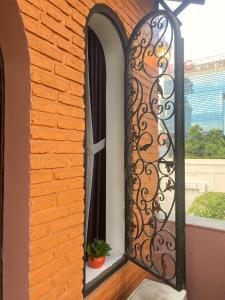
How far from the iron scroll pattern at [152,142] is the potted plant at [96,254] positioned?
284 mm

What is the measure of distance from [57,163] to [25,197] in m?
0.27

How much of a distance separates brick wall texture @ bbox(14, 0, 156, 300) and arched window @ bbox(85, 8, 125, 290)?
1.95 ft

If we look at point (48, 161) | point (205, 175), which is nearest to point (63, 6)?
point (48, 161)

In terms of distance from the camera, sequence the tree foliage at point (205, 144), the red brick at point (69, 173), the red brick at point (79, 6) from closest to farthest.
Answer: the red brick at point (69, 173), the red brick at point (79, 6), the tree foliage at point (205, 144)

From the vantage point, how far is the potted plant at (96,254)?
221 centimetres

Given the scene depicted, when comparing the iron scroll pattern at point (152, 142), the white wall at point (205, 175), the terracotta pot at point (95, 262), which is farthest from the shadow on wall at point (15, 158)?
the white wall at point (205, 175)

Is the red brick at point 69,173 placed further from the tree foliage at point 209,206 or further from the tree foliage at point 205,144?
the tree foliage at point 205,144

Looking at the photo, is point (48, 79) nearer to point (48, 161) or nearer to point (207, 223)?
point (48, 161)

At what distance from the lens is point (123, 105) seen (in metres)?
2.50

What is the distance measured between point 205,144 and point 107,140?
719cm

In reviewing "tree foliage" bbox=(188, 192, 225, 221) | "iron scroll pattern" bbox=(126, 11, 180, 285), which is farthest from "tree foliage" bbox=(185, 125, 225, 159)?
"iron scroll pattern" bbox=(126, 11, 180, 285)

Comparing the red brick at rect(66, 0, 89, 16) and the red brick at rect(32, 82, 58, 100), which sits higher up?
the red brick at rect(66, 0, 89, 16)

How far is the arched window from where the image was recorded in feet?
8.06

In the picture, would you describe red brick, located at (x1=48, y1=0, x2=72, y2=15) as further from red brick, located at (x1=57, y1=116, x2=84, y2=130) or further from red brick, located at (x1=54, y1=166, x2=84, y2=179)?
red brick, located at (x1=54, y1=166, x2=84, y2=179)
